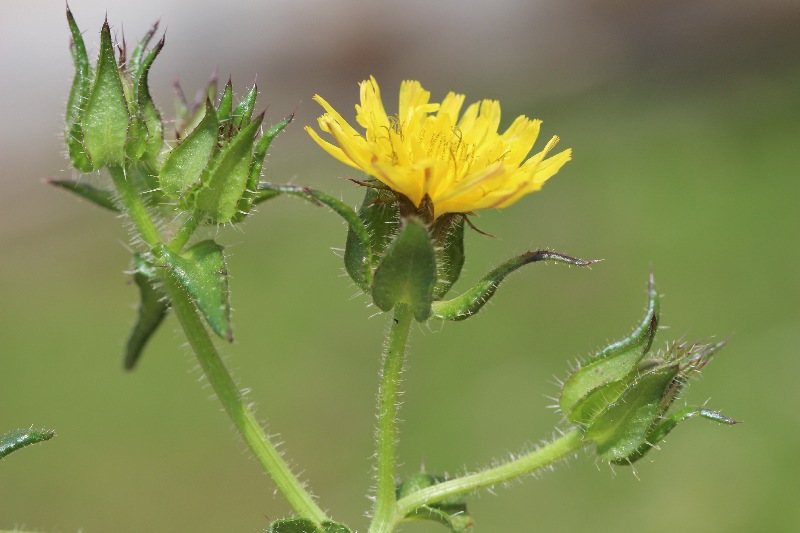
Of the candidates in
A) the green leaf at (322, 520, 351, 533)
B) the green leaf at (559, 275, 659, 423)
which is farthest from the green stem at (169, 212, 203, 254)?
the green leaf at (559, 275, 659, 423)

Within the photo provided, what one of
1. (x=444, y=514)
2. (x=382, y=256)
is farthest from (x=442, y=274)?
(x=444, y=514)

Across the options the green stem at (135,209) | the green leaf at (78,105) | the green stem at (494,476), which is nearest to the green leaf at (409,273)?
the green stem at (494,476)

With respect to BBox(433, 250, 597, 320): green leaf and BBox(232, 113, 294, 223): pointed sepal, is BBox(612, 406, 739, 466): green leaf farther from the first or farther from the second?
BBox(232, 113, 294, 223): pointed sepal

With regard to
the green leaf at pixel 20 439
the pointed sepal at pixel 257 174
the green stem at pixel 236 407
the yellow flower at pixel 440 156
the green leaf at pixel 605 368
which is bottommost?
the green leaf at pixel 605 368

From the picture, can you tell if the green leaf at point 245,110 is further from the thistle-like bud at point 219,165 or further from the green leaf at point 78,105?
the green leaf at point 78,105

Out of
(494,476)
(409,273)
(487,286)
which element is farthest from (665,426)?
(409,273)

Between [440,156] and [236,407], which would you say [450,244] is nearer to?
[440,156]
